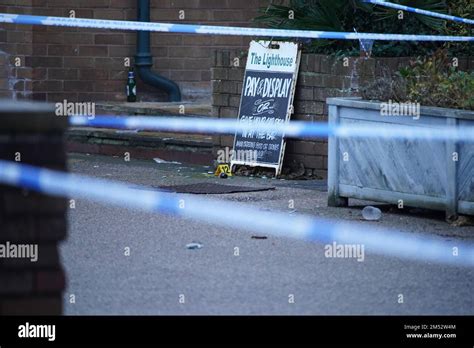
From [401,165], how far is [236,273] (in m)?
2.70

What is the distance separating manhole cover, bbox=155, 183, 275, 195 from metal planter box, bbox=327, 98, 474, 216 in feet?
4.18

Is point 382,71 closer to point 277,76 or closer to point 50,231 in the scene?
point 277,76

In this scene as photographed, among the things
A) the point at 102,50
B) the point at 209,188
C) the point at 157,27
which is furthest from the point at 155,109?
the point at 157,27

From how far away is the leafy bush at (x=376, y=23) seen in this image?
41.2ft

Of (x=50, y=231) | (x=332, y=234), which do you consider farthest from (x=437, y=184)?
(x=50, y=231)

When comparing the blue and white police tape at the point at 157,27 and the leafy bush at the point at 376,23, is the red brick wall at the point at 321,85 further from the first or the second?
the blue and white police tape at the point at 157,27

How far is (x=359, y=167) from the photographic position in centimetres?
1007

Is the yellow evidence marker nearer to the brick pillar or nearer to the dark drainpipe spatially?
the dark drainpipe

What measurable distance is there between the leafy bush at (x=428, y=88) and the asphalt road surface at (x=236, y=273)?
0.99 meters

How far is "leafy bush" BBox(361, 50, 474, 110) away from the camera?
9688 mm

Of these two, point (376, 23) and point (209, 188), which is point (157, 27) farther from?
point (376, 23)

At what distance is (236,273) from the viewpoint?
24.6 ft

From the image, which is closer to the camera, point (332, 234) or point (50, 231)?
point (50, 231)
